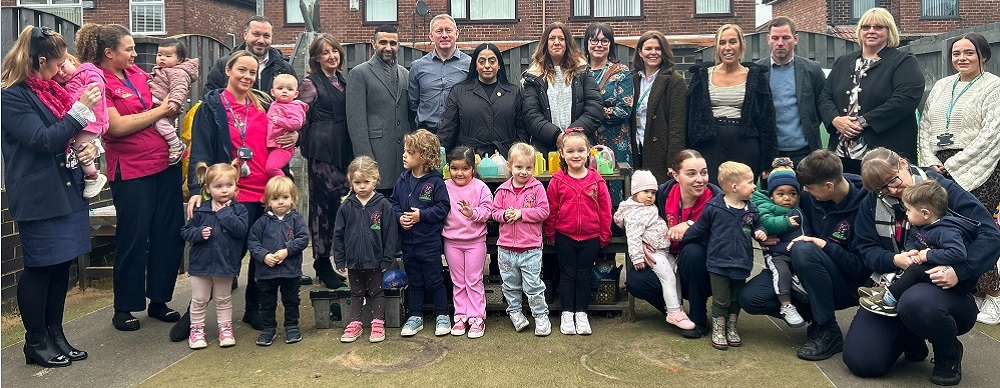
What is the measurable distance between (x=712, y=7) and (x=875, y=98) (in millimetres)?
15117

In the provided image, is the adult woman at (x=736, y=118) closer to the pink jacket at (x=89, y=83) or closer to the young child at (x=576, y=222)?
the young child at (x=576, y=222)

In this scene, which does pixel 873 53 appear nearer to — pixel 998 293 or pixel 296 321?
pixel 998 293

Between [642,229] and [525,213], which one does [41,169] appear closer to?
[525,213]

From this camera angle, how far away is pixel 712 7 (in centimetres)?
1955

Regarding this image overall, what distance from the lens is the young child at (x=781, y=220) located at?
441cm

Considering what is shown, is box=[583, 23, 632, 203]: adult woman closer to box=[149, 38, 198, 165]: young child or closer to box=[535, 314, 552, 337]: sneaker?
box=[535, 314, 552, 337]: sneaker

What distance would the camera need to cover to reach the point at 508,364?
13.6ft

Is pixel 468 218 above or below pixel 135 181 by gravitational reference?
below

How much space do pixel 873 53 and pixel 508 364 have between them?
3.50 meters

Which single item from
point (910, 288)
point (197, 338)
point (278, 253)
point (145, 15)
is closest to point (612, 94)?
point (910, 288)

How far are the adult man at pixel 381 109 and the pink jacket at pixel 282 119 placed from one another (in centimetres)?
54

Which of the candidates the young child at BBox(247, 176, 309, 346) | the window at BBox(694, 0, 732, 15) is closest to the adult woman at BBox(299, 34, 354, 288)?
the young child at BBox(247, 176, 309, 346)

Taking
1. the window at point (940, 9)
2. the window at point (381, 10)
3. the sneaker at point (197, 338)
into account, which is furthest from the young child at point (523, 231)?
the window at point (940, 9)

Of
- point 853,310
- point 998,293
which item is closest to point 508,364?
point 853,310
